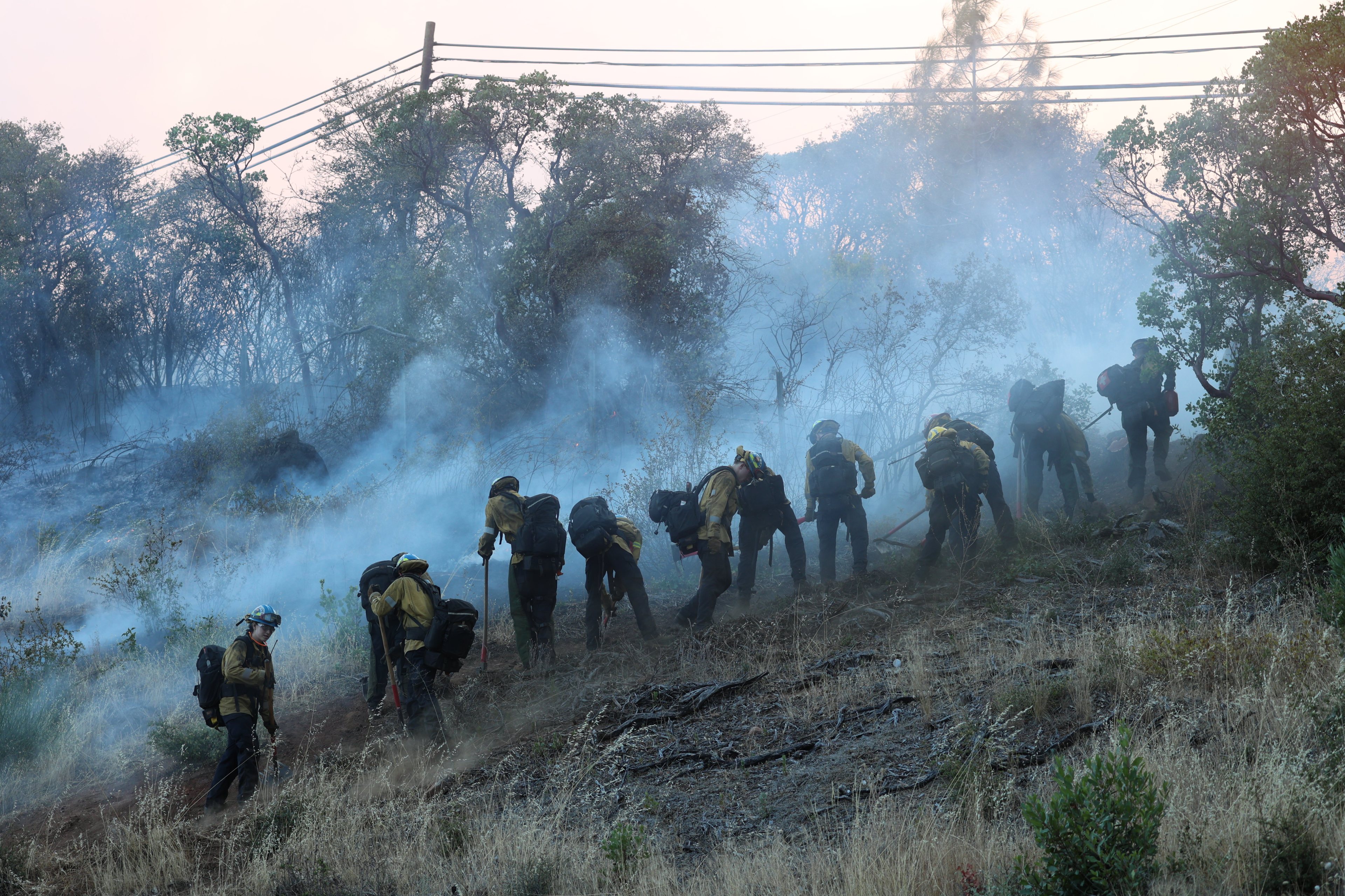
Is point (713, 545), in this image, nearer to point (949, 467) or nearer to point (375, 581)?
Result: point (949, 467)

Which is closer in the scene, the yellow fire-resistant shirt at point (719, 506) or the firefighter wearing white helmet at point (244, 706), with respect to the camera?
the firefighter wearing white helmet at point (244, 706)

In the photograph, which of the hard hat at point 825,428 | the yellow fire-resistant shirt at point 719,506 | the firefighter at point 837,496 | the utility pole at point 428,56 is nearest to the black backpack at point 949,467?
the firefighter at point 837,496

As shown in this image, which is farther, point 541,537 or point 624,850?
point 541,537

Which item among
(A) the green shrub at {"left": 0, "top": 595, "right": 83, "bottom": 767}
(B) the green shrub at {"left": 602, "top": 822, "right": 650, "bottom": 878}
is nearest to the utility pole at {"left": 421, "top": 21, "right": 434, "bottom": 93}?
(A) the green shrub at {"left": 0, "top": 595, "right": 83, "bottom": 767}

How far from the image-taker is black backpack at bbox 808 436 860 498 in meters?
9.35

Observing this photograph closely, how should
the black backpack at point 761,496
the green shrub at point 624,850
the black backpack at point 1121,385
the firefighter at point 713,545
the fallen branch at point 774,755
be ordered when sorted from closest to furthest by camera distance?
the green shrub at point 624,850, the fallen branch at point 774,755, the firefighter at point 713,545, the black backpack at point 761,496, the black backpack at point 1121,385

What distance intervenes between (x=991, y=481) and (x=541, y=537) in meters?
4.59

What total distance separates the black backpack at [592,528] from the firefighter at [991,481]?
135 inches

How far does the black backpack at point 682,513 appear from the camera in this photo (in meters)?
8.59

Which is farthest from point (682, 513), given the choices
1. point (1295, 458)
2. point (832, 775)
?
point (1295, 458)

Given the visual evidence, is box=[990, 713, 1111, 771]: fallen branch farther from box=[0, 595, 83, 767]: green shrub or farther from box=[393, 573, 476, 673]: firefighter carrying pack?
box=[0, 595, 83, 767]: green shrub

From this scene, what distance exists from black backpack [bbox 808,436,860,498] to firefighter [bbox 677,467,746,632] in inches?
45.3

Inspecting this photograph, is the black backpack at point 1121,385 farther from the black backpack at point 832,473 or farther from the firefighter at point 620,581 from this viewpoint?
the firefighter at point 620,581

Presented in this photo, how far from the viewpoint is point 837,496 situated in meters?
9.37
